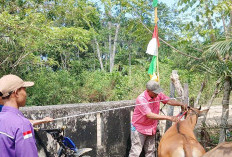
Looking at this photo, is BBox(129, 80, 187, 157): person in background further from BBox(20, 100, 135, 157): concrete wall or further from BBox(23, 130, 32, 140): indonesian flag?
BBox(23, 130, 32, 140): indonesian flag

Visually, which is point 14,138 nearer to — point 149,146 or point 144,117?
point 144,117

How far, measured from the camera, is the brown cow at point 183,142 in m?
3.61

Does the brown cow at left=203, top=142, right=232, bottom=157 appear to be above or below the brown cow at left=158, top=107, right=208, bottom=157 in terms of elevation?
above

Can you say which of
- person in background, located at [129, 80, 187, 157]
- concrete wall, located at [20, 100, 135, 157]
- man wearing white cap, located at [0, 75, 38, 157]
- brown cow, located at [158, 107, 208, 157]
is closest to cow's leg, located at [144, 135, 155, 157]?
person in background, located at [129, 80, 187, 157]

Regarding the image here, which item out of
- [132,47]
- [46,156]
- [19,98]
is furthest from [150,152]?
[132,47]

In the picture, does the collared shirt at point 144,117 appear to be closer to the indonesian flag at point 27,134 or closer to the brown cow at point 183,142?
the brown cow at point 183,142

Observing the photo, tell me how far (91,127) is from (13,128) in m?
2.70

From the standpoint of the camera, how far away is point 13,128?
2.08 meters

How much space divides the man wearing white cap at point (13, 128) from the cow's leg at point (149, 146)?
3.00m

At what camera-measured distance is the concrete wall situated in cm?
427

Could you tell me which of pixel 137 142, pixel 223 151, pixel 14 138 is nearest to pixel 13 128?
pixel 14 138

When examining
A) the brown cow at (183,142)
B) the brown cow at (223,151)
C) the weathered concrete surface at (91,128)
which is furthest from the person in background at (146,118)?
the brown cow at (223,151)

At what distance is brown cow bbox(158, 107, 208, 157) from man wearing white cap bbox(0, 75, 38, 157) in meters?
2.12

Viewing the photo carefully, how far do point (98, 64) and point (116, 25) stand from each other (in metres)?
4.76
